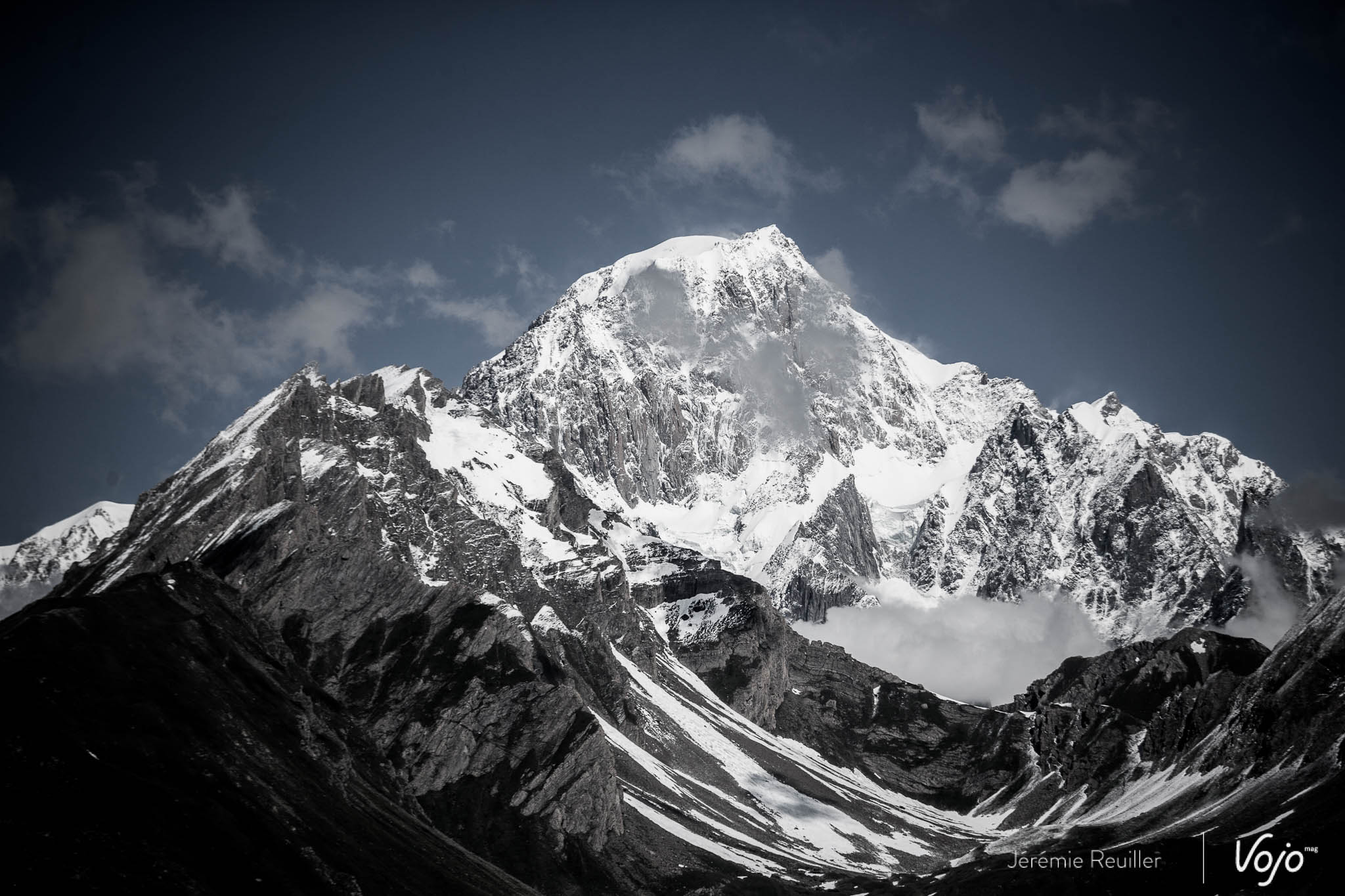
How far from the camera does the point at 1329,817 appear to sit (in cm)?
15350

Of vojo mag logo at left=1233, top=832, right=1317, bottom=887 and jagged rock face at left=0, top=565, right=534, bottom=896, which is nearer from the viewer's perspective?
jagged rock face at left=0, top=565, right=534, bottom=896

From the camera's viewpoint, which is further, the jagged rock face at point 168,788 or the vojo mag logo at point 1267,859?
the vojo mag logo at point 1267,859

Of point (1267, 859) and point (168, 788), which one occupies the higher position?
point (1267, 859)

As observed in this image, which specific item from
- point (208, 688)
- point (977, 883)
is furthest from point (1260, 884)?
point (208, 688)

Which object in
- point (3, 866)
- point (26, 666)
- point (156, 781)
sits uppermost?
point (26, 666)

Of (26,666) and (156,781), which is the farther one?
(26,666)

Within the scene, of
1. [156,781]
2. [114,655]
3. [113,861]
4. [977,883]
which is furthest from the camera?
[977,883]

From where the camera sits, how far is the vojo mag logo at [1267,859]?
465 ft

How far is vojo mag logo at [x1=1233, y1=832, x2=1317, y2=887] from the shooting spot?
465ft

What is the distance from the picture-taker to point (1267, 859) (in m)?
148

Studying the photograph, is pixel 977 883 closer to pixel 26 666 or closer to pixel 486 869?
pixel 486 869

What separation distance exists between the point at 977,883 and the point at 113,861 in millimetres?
132041

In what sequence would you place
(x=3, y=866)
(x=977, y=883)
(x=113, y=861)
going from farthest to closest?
1. (x=977, y=883)
2. (x=113, y=861)
3. (x=3, y=866)

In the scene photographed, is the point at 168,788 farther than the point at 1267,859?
No
